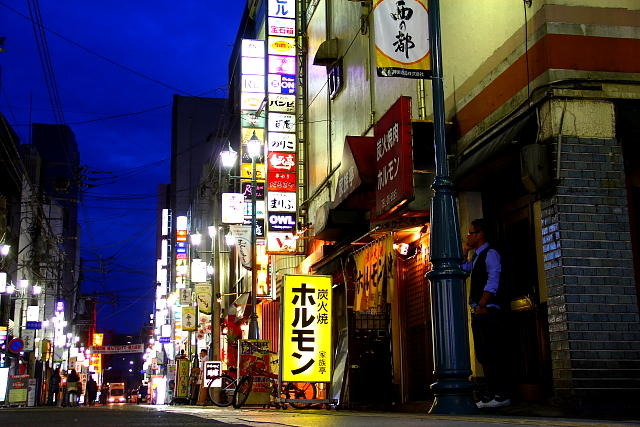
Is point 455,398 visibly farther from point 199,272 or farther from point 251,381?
point 199,272

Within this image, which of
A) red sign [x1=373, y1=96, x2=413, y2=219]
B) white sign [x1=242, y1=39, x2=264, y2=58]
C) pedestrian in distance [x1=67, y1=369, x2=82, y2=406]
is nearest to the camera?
red sign [x1=373, y1=96, x2=413, y2=219]

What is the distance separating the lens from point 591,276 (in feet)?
28.4

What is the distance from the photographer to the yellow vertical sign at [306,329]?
13.9m

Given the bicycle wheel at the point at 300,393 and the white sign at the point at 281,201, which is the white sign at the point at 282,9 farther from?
the bicycle wheel at the point at 300,393

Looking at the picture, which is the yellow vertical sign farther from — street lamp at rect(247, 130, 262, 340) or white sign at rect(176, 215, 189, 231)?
white sign at rect(176, 215, 189, 231)

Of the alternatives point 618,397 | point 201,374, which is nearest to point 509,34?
point 618,397

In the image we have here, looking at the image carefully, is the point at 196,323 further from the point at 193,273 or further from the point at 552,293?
the point at 552,293

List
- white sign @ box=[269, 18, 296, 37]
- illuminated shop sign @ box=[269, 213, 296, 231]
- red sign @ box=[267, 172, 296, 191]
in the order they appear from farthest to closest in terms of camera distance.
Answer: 1. white sign @ box=[269, 18, 296, 37]
2. red sign @ box=[267, 172, 296, 191]
3. illuminated shop sign @ box=[269, 213, 296, 231]

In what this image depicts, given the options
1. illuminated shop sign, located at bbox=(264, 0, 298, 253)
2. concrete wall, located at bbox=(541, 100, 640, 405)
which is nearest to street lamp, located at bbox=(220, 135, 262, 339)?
illuminated shop sign, located at bbox=(264, 0, 298, 253)

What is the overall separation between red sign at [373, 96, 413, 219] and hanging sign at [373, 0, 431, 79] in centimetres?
108

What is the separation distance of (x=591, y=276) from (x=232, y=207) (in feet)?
71.0

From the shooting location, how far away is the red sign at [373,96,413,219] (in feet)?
35.6

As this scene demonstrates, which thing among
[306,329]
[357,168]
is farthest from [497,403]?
[306,329]

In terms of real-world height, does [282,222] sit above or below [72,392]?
above
